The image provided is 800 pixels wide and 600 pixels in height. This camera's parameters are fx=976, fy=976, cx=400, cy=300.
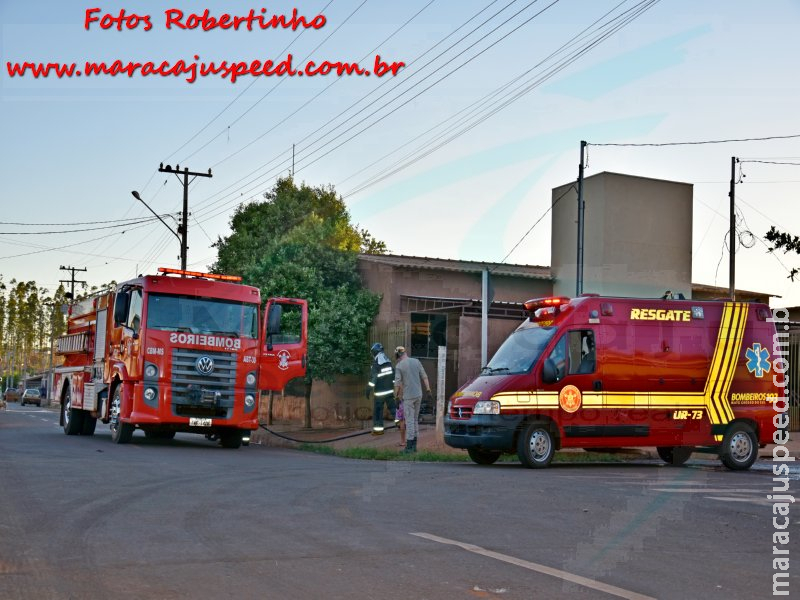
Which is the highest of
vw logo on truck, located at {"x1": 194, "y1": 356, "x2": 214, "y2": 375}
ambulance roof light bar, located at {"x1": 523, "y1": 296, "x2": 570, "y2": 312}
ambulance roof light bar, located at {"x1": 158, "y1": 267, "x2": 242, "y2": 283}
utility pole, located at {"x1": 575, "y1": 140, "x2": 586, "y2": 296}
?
utility pole, located at {"x1": 575, "y1": 140, "x2": 586, "y2": 296}

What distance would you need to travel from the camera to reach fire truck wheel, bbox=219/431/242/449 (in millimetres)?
20406

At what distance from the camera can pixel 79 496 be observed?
32.2ft

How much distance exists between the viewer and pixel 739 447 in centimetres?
1638

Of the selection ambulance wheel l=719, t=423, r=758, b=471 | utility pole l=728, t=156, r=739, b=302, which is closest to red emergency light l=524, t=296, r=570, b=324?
ambulance wheel l=719, t=423, r=758, b=471

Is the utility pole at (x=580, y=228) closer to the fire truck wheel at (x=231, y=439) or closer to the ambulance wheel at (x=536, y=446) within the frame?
the fire truck wheel at (x=231, y=439)

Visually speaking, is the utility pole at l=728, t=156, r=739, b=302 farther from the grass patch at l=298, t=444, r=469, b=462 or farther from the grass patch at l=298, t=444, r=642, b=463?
the grass patch at l=298, t=444, r=469, b=462

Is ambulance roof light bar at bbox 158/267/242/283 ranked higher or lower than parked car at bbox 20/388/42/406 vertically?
higher

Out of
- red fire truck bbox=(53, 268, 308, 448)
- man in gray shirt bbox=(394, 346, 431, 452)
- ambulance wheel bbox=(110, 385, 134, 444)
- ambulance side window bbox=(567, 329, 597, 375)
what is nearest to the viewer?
ambulance side window bbox=(567, 329, 597, 375)

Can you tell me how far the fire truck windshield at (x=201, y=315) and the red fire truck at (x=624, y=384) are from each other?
18.1ft

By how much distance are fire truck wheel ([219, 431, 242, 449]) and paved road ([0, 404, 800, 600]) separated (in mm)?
6864

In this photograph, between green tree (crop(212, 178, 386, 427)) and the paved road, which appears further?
green tree (crop(212, 178, 386, 427))

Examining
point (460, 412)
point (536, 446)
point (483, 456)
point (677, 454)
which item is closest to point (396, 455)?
point (483, 456)

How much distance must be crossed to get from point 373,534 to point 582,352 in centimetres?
867

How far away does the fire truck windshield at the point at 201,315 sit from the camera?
18.9 m
